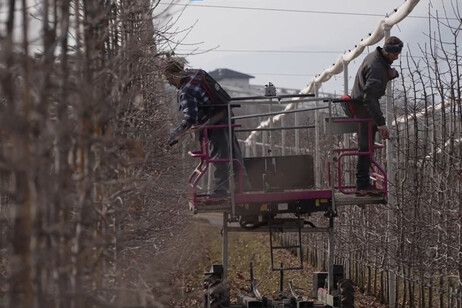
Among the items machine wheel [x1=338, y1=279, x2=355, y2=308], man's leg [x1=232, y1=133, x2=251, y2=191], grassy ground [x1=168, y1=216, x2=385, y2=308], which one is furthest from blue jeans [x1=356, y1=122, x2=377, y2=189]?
grassy ground [x1=168, y1=216, x2=385, y2=308]

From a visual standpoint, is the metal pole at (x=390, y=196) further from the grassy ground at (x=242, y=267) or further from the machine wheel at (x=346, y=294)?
the machine wheel at (x=346, y=294)

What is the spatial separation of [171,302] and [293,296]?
10.9 ft

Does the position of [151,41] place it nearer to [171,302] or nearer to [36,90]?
[171,302]

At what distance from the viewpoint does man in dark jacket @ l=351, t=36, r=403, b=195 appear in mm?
11258

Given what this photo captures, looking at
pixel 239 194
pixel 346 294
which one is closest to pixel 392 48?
pixel 239 194

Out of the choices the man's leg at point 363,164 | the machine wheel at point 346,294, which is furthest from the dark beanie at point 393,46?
the machine wheel at point 346,294

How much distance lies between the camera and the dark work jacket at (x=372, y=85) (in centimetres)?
1124

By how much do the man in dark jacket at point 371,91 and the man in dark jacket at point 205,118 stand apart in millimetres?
1425

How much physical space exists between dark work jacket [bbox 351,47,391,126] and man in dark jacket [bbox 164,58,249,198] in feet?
5.06

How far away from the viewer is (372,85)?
11.3 m

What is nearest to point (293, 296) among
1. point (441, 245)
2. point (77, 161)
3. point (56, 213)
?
point (441, 245)

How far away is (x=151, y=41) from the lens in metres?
12.0

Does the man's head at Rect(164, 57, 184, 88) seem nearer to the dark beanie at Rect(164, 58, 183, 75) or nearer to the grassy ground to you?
the dark beanie at Rect(164, 58, 183, 75)

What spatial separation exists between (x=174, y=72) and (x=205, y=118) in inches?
25.2
